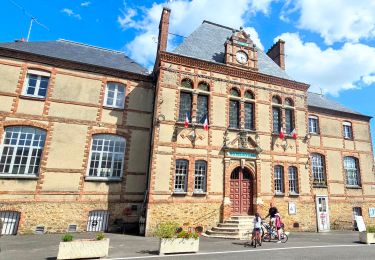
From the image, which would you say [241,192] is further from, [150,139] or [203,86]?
[203,86]

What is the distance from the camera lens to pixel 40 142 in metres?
13.7

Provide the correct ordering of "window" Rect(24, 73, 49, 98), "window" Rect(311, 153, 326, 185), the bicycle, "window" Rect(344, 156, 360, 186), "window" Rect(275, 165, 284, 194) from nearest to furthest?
the bicycle, "window" Rect(24, 73, 49, 98), "window" Rect(275, 165, 284, 194), "window" Rect(311, 153, 326, 185), "window" Rect(344, 156, 360, 186)

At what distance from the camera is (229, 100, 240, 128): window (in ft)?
53.4

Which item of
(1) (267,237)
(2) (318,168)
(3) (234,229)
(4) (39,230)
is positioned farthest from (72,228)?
(2) (318,168)

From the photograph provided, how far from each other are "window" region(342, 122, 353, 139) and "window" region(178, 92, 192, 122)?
14.7m

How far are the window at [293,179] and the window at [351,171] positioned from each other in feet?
22.7

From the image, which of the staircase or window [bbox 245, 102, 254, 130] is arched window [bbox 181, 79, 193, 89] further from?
the staircase

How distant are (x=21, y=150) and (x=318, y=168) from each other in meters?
20.3

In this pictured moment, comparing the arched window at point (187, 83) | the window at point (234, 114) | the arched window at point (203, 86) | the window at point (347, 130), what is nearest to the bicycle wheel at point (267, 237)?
the window at point (234, 114)

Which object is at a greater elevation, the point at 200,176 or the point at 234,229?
the point at 200,176

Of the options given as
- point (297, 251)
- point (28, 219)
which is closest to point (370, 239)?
point (297, 251)

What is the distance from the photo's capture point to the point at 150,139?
15.6 metres

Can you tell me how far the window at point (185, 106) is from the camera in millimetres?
15125

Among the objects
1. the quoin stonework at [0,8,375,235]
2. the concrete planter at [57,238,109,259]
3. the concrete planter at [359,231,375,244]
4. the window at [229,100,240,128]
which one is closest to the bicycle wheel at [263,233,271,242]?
the quoin stonework at [0,8,375,235]
